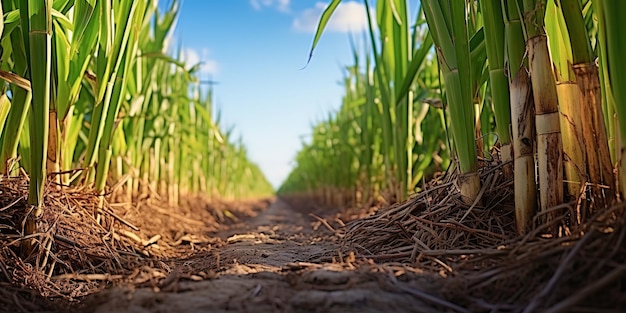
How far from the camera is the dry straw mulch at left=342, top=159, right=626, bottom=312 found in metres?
0.62

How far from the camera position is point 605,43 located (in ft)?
2.40

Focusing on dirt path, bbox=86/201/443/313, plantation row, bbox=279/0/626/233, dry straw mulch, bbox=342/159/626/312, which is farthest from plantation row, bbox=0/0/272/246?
dry straw mulch, bbox=342/159/626/312

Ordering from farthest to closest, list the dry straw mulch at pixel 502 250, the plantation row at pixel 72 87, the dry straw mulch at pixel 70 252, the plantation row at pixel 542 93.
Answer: the plantation row at pixel 72 87, the dry straw mulch at pixel 70 252, the plantation row at pixel 542 93, the dry straw mulch at pixel 502 250

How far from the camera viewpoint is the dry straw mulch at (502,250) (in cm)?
62

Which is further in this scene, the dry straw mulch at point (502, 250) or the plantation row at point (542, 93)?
the plantation row at point (542, 93)

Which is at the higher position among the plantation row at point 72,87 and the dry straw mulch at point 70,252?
the plantation row at point 72,87

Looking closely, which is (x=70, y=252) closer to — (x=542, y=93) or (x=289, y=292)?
(x=289, y=292)

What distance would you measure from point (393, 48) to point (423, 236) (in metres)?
0.99

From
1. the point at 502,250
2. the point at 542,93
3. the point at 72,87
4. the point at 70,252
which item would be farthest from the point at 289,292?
the point at 72,87

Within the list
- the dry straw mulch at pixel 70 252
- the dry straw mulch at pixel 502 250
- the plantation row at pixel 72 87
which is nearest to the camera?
the dry straw mulch at pixel 502 250

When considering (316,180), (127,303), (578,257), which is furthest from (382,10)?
(316,180)

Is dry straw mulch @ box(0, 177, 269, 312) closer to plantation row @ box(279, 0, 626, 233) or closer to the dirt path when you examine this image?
the dirt path

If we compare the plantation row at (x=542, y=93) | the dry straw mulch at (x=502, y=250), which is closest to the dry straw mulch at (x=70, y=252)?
the dry straw mulch at (x=502, y=250)

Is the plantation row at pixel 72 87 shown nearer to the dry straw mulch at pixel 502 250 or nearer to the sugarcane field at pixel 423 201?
the sugarcane field at pixel 423 201
